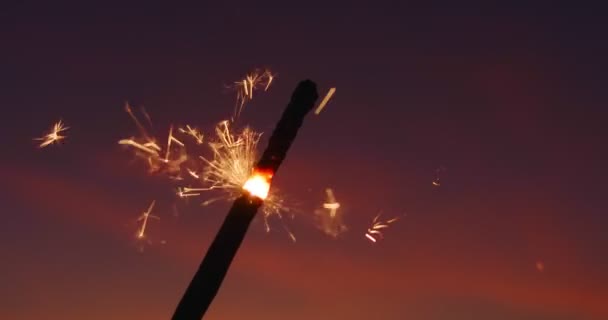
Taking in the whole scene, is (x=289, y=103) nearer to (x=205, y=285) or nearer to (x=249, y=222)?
(x=249, y=222)

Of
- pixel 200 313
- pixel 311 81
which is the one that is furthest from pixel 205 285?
pixel 311 81

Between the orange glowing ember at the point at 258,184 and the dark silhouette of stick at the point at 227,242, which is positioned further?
the orange glowing ember at the point at 258,184

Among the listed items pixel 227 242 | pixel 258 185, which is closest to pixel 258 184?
pixel 258 185

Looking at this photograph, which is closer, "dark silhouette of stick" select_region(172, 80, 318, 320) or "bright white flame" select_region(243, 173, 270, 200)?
"dark silhouette of stick" select_region(172, 80, 318, 320)

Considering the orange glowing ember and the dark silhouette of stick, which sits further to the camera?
the orange glowing ember
